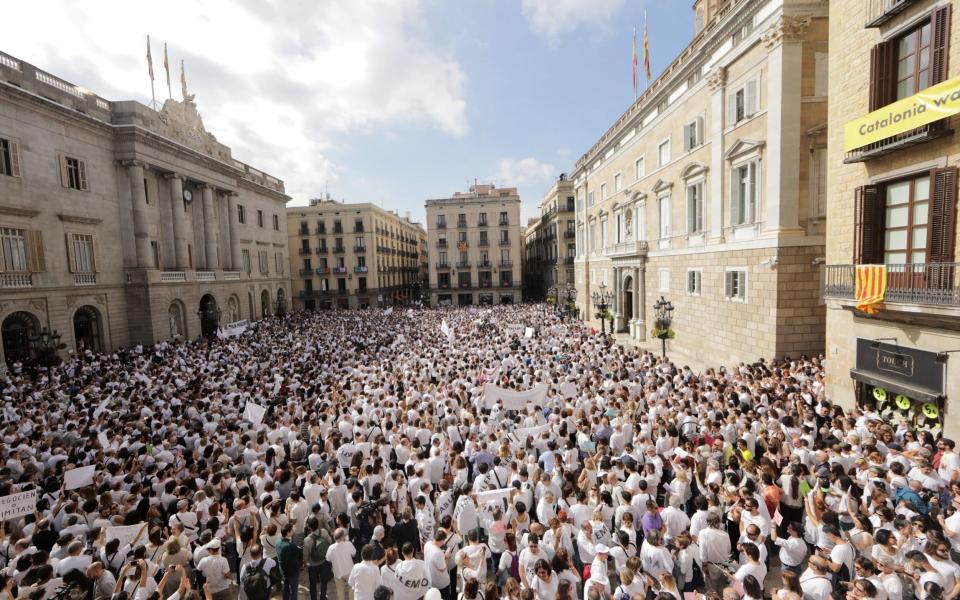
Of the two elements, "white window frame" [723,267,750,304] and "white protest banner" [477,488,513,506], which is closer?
"white protest banner" [477,488,513,506]

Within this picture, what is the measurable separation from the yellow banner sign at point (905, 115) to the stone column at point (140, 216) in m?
35.0

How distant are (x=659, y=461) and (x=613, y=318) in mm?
25158

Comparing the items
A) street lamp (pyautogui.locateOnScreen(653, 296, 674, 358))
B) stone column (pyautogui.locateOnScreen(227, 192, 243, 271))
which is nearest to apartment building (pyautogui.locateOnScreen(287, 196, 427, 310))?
stone column (pyautogui.locateOnScreen(227, 192, 243, 271))

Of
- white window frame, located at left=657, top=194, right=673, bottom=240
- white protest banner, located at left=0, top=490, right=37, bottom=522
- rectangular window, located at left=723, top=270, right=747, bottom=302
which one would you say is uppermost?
white window frame, located at left=657, top=194, right=673, bottom=240

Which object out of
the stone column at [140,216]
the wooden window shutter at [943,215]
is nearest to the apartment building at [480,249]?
the stone column at [140,216]

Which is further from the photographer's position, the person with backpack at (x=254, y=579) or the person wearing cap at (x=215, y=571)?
the person wearing cap at (x=215, y=571)

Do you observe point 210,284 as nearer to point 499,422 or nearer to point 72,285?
point 72,285

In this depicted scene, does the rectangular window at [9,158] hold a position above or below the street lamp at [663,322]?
above

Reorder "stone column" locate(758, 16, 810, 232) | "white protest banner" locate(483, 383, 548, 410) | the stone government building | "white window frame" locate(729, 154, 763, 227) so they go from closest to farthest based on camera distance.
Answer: "white protest banner" locate(483, 383, 548, 410), "stone column" locate(758, 16, 810, 232), "white window frame" locate(729, 154, 763, 227), the stone government building

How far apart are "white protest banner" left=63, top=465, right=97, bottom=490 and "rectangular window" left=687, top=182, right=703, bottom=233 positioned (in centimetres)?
2258

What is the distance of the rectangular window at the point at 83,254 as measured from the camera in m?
25.1

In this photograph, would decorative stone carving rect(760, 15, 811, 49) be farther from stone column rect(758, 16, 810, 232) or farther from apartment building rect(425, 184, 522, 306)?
apartment building rect(425, 184, 522, 306)

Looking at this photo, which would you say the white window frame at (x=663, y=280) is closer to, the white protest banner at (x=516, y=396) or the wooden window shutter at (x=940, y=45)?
the wooden window shutter at (x=940, y=45)

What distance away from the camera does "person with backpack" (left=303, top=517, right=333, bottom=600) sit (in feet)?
21.1
